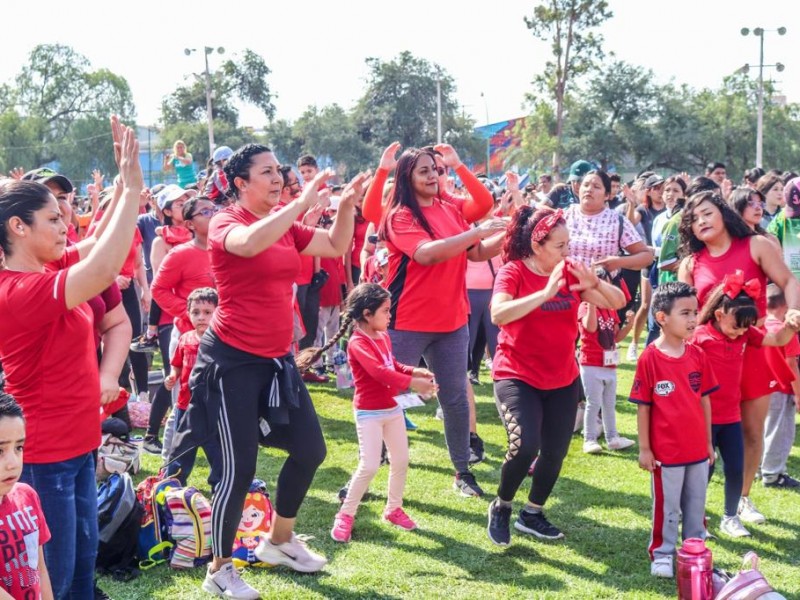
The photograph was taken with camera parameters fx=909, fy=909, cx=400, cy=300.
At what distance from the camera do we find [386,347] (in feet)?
18.2

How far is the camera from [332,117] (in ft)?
221

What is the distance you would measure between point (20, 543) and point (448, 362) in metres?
3.34

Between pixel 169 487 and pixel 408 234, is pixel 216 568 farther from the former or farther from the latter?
pixel 408 234

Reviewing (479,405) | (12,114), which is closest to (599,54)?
(479,405)

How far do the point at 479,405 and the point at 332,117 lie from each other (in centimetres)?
6067

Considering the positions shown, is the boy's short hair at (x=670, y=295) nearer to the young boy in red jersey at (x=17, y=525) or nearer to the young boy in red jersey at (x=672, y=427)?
the young boy in red jersey at (x=672, y=427)

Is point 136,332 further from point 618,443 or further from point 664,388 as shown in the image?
point 664,388

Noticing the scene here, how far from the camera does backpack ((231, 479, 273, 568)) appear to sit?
4.97 m

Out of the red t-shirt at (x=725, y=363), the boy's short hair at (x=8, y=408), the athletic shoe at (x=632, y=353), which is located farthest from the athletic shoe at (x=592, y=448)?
the boy's short hair at (x=8, y=408)

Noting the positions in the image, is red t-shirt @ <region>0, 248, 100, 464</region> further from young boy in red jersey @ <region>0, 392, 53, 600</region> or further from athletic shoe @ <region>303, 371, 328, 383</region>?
athletic shoe @ <region>303, 371, 328, 383</region>

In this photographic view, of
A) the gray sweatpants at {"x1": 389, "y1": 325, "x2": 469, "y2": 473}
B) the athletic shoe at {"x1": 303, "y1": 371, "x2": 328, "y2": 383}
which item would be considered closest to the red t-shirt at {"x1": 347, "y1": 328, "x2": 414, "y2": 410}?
the gray sweatpants at {"x1": 389, "y1": 325, "x2": 469, "y2": 473}

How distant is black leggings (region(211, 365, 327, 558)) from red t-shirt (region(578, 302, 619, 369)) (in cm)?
305

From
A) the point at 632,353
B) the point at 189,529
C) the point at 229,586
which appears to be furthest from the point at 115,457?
the point at 632,353

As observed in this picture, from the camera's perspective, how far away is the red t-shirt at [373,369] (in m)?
5.35
